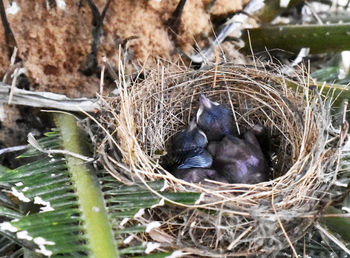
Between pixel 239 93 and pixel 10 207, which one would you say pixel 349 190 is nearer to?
pixel 239 93

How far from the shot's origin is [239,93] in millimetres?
1501

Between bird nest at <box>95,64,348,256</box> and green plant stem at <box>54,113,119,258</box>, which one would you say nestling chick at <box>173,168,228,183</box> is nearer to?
bird nest at <box>95,64,348,256</box>

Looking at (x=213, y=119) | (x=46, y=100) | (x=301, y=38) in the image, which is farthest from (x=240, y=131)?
(x=46, y=100)

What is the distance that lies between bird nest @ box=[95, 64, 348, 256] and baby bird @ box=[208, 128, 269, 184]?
0.06 m

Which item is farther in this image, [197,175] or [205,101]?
[205,101]

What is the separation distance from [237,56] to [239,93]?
5.9 inches

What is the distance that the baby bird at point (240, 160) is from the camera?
4.37ft

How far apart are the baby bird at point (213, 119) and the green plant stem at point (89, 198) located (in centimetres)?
31

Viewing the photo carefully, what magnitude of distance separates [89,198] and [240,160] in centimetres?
38

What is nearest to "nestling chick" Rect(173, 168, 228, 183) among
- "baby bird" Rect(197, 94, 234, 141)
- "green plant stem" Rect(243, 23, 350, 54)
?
"baby bird" Rect(197, 94, 234, 141)

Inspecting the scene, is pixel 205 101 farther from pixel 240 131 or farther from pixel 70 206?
pixel 70 206

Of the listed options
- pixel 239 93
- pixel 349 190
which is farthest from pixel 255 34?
pixel 349 190

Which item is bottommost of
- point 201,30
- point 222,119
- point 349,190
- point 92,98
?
point 349,190

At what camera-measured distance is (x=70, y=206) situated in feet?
3.64
